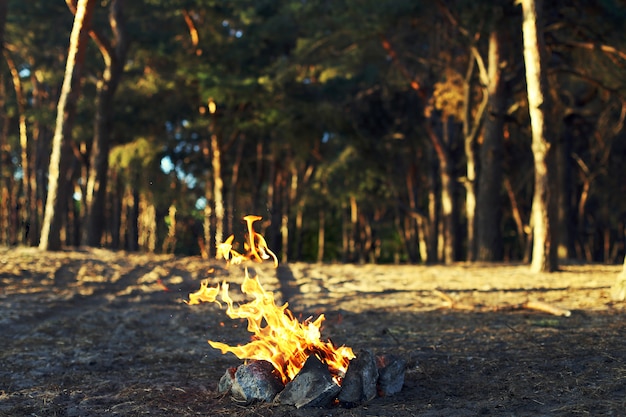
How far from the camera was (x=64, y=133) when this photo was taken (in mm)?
18422

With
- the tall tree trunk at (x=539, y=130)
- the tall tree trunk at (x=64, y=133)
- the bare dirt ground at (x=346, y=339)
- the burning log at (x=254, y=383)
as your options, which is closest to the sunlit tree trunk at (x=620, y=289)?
the bare dirt ground at (x=346, y=339)

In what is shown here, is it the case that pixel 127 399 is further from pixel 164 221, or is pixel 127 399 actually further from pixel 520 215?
pixel 164 221

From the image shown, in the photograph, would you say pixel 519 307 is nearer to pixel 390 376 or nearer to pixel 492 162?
pixel 390 376

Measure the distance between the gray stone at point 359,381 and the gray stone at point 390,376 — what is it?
12cm

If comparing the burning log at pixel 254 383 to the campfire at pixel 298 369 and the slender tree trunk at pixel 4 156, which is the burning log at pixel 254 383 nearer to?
the campfire at pixel 298 369

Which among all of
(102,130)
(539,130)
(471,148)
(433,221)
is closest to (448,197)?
(471,148)

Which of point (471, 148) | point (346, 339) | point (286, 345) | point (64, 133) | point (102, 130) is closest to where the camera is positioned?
point (286, 345)

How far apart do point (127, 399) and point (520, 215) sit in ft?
96.4

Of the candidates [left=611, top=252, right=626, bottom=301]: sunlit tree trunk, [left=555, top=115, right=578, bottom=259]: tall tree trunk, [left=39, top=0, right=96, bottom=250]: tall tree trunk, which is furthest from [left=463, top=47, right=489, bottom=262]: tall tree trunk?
[left=611, top=252, right=626, bottom=301]: sunlit tree trunk

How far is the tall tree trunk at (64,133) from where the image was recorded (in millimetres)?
18047

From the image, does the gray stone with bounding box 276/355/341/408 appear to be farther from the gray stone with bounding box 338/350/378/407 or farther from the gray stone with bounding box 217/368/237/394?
the gray stone with bounding box 217/368/237/394

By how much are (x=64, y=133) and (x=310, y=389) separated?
583 inches

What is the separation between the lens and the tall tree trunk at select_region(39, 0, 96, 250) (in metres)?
18.0

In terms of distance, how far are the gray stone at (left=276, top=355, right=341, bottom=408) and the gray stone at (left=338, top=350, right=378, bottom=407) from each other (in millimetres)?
98
